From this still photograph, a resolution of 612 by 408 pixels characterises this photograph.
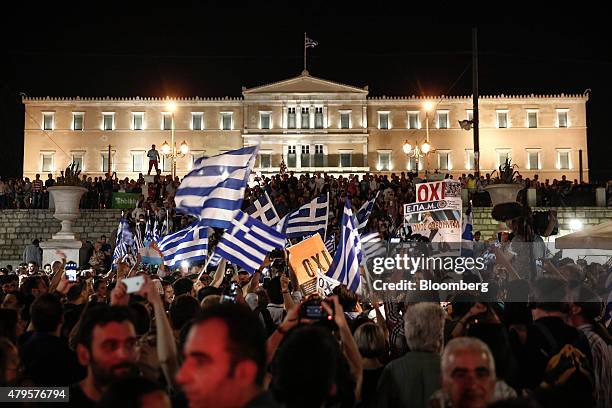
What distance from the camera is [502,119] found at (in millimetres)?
62688

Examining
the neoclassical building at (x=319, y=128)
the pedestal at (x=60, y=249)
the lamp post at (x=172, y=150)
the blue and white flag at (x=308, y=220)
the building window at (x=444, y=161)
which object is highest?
the neoclassical building at (x=319, y=128)

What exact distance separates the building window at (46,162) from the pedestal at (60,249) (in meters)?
44.3

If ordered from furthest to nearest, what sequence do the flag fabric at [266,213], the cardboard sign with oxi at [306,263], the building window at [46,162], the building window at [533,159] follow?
1. the building window at [533,159]
2. the building window at [46,162]
3. the flag fabric at [266,213]
4. the cardboard sign with oxi at [306,263]

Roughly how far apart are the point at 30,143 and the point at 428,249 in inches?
2313

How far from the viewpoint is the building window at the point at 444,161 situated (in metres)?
61.7

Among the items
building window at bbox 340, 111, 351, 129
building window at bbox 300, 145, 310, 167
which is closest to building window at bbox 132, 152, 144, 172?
building window at bbox 300, 145, 310, 167

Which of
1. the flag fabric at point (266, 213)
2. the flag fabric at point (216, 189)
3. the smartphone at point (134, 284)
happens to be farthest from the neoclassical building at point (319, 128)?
the smartphone at point (134, 284)

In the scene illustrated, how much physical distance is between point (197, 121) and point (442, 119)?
2126 centimetres

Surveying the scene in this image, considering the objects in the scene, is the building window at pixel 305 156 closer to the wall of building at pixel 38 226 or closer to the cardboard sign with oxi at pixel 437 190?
the wall of building at pixel 38 226

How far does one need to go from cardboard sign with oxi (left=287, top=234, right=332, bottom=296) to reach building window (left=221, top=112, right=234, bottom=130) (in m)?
54.6

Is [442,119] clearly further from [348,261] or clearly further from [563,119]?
[348,261]

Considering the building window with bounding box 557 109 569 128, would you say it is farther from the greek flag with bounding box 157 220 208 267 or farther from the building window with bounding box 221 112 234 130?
the greek flag with bounding box 157 220 208 267

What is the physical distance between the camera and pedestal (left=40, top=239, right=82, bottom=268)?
65.2ft

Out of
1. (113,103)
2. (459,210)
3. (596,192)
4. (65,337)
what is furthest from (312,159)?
(65,337)
